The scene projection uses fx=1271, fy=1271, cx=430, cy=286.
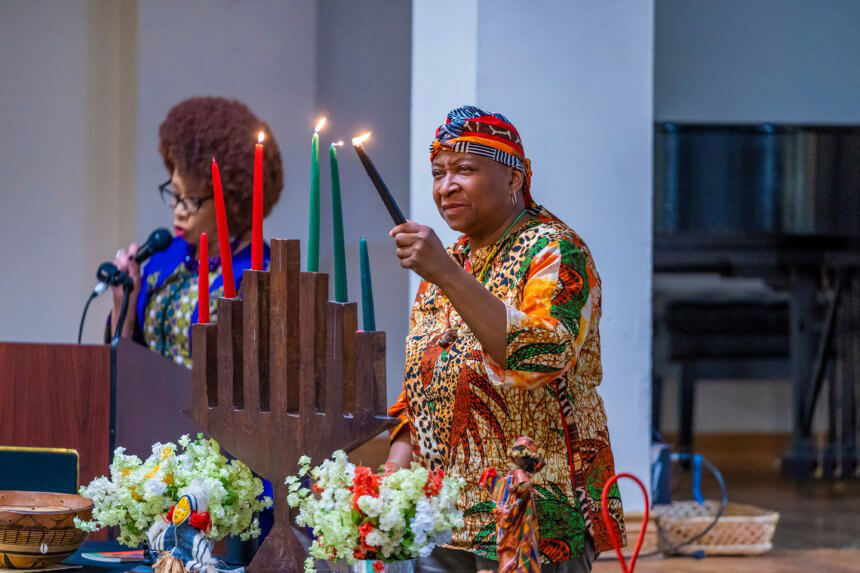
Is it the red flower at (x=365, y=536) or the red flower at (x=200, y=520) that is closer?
the red flower at (x=365, y=536)

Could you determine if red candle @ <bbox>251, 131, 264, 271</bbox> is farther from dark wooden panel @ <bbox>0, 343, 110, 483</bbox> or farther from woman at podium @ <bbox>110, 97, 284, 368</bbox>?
woman at podium @ <bbox>110, 97, 284, 368</bbox>

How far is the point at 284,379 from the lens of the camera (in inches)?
61.2

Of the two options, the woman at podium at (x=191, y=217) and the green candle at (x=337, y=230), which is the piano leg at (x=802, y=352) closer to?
the woman at podium at (x=191, y=217)

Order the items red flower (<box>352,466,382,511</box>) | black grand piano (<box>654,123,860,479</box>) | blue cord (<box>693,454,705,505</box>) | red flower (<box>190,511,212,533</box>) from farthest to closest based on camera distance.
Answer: black grand piano (<box>654,123,860,479</box>)
blue cord (<box>693,454,705,505</box>)
red flower (<box>190,511,212,533</box>)
red flower (<box>352,466,382,511</box>)

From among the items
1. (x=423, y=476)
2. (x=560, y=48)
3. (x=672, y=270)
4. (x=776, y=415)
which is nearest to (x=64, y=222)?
(x=560, y=48)

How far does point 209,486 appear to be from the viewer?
5.04 ft

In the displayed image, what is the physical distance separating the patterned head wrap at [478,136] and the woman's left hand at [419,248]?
0.26m

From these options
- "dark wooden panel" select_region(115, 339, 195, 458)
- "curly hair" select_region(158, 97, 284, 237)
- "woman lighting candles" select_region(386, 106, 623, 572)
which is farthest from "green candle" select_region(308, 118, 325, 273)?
"curly hair" select_region(158, 97, 284, 237)

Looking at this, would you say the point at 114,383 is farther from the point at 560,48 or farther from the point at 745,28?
the point at 745,28

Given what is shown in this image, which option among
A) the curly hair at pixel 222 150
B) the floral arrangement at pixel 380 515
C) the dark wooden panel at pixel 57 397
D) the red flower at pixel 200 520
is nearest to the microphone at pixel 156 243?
the curly hair at pixel 222 150

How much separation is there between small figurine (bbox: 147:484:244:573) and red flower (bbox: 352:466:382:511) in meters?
0.21

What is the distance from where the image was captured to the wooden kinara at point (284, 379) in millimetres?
1517

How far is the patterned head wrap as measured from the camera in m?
1.71

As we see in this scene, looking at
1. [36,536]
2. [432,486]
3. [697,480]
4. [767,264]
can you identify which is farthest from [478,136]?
[767,264]
